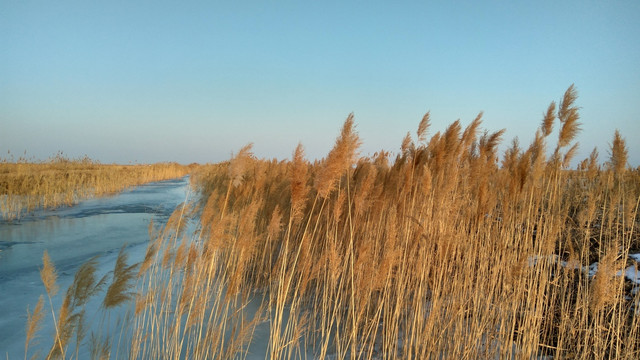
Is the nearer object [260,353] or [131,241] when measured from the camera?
A: [260,353]

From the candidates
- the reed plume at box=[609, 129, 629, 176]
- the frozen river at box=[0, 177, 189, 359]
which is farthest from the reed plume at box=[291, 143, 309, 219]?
the reed plume at box=[609, 129, 629, 176]

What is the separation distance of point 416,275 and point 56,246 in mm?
6740

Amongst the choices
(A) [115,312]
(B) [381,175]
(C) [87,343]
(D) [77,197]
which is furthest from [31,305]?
(D) [77,197]

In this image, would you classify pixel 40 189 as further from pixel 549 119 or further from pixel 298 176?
pixel 549 119

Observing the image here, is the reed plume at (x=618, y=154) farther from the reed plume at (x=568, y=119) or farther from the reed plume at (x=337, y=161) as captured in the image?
the reed plume at (x=337, y=161)

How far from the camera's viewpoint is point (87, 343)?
308 centimetres

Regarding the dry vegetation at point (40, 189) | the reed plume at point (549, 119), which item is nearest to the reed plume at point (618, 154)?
the reed plume at point (549, 119)

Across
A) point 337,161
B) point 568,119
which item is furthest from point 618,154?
point 337,161

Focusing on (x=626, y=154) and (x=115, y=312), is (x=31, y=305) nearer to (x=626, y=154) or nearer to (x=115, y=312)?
(x=115, y=312)

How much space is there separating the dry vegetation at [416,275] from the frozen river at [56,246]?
1.12 m

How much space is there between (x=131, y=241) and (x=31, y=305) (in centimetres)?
325

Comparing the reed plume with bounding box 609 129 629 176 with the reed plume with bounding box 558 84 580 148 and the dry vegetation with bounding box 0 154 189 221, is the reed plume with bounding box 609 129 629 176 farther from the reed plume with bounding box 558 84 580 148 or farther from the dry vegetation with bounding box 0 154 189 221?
the dry vegetation with bounding box 0 154 189 221

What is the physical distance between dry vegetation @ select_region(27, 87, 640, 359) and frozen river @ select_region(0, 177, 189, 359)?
1.12 metres

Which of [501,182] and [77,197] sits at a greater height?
[501,182]
